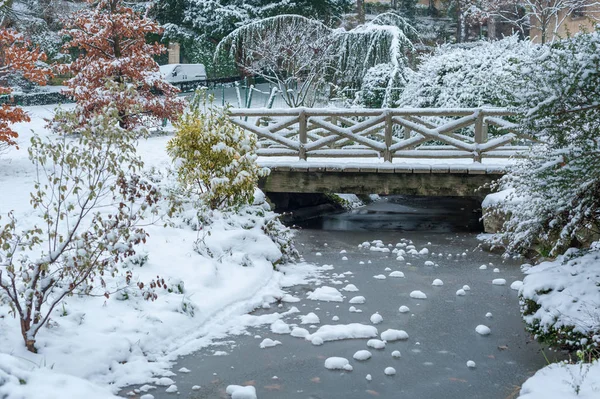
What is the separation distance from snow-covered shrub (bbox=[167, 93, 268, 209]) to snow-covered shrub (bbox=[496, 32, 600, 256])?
12.6 ft

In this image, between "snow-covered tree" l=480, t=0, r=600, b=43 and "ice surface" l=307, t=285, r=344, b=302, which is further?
"snow-covered tree" l=480, t=0, r=600, b=43

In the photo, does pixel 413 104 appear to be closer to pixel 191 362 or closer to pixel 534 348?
pixel 534 348

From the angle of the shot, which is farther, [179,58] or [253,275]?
[179,58]

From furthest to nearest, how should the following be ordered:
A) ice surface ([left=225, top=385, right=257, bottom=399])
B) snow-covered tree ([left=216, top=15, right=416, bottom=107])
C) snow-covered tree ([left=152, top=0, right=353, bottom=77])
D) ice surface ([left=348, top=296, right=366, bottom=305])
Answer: snow-covered tree ([left=152, top=0, right=353, bottom=77]) < snow-covered tree ([left=216, top=15, right=416, bottom=107]) < ice surface ([left=348, top=296, right=366, bottom=305]) < ice surface ([left=225, top=385, right=257, bottom=399])

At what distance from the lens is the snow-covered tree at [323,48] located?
60.1ft

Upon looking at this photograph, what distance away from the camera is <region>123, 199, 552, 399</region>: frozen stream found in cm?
468

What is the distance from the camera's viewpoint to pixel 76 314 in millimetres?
5324

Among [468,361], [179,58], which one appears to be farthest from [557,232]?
[179,58]

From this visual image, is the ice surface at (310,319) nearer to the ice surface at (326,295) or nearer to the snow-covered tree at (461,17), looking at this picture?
the ice surface at (326,295)

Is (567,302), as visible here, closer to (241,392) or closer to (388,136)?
(241,392)

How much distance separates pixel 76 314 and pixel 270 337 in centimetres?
169

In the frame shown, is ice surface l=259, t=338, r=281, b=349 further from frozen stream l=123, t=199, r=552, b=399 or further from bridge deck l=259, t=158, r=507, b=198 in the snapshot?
bridge deck l=259, t=158, r=507, b=198

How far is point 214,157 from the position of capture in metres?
8.59

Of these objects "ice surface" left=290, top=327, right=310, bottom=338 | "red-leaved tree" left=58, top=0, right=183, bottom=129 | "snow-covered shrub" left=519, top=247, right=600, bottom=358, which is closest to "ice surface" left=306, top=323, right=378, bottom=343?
"ice surface" left=290, top=327, right=310, bottom=338
